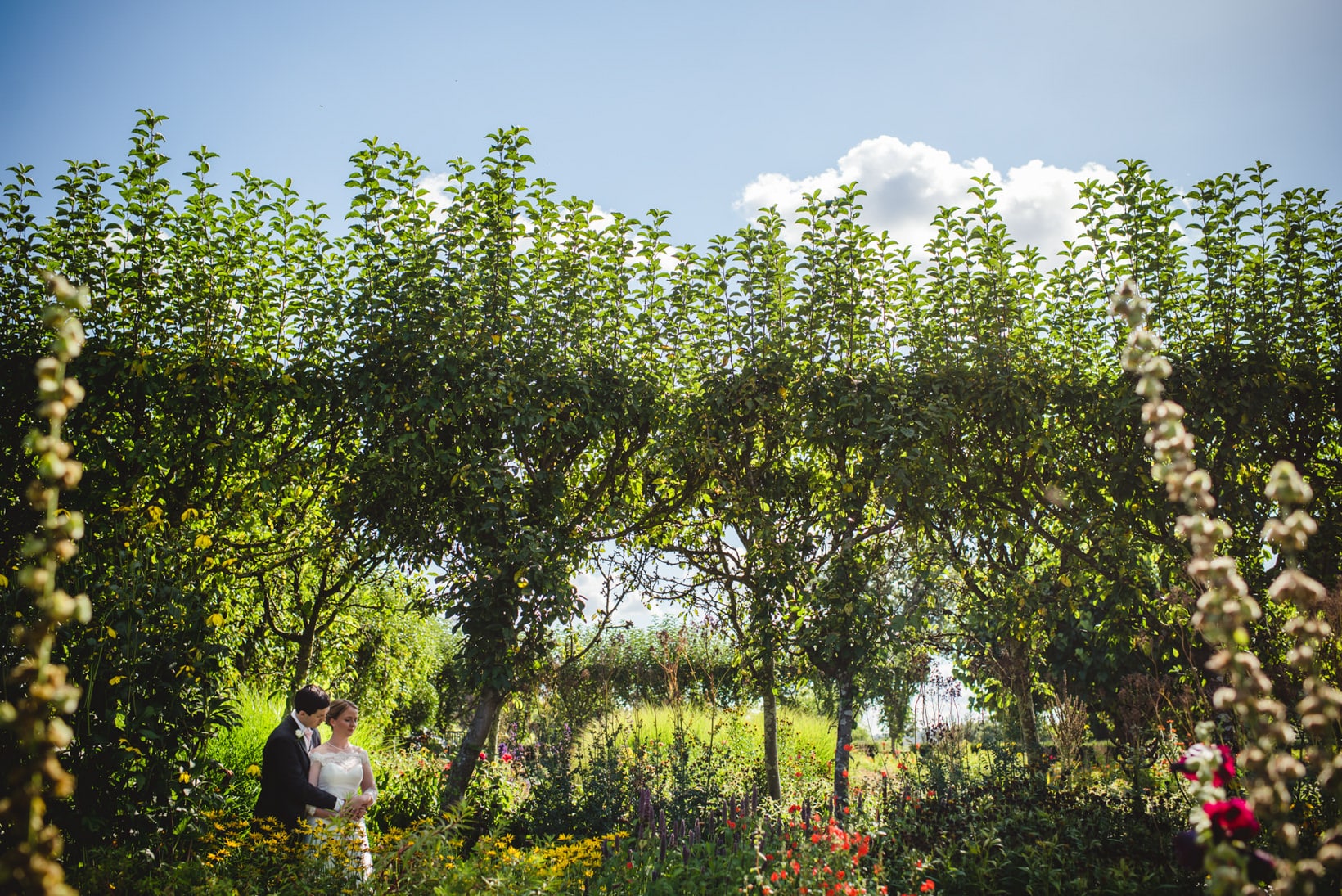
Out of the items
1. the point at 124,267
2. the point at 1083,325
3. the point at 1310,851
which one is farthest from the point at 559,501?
Result: the point at 1310,851

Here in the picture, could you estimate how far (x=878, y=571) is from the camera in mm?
6902

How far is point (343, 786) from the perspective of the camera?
4887mm

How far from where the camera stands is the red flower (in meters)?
1.80

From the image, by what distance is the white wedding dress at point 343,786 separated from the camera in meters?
4.02

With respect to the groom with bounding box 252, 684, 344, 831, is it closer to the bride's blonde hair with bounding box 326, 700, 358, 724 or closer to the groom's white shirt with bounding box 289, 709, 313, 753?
the groom's white shirt with bounding box 289, 709, 313, 753

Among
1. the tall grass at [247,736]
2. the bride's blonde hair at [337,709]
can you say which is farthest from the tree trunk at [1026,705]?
the tall grass at [247,736]

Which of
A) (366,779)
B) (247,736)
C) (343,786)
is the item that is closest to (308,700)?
(343,786)

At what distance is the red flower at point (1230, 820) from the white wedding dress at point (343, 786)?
12.2 ft

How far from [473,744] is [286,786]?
5.71ft

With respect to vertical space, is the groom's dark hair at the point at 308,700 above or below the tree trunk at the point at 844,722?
above

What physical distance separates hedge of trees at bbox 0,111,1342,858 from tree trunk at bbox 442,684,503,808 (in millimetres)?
23

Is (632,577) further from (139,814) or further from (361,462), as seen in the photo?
(139,814)

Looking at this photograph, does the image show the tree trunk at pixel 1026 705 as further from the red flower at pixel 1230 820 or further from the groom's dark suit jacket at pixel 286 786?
the groom's dark suit jacket at pixel 286 786

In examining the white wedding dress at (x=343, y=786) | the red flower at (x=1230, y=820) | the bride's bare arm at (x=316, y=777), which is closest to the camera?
the red flower at (x=1230, y=820)
